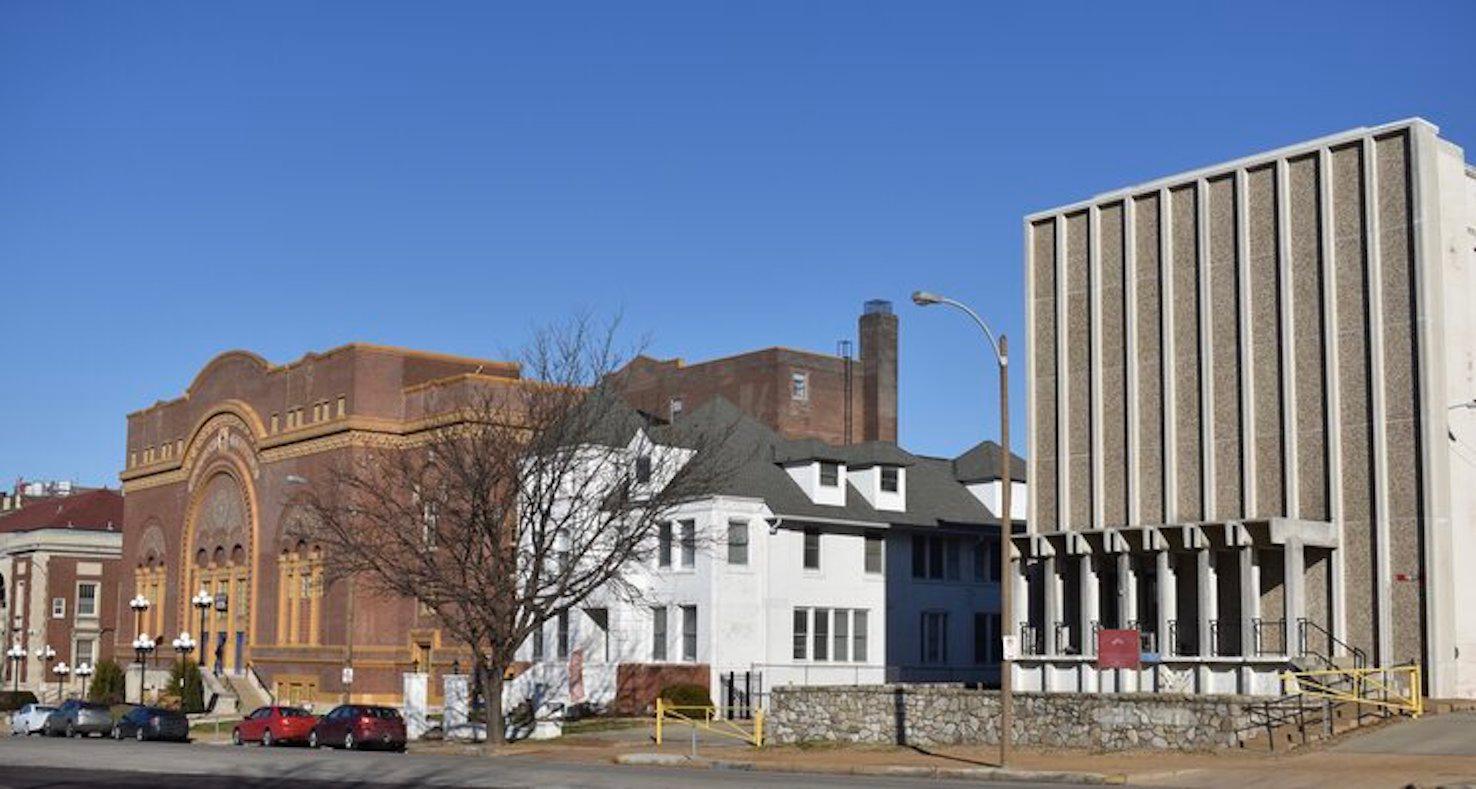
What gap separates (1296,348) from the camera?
1672 inches

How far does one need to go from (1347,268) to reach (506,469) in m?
22.5

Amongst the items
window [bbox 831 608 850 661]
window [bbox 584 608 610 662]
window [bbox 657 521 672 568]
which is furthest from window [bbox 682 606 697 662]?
window [bbox 831 608 850 661]

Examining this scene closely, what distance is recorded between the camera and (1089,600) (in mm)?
46031

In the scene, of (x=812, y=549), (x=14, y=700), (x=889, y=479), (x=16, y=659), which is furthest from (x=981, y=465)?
(x=16, y=659)

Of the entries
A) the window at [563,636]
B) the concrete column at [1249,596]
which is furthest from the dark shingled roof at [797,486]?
the concrete column at [1249,596]

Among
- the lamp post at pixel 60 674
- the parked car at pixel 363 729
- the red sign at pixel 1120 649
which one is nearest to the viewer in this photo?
the red sign at pixel 1120 649

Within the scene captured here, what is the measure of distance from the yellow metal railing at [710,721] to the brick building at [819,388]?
3103 cm

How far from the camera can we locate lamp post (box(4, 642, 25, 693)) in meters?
105

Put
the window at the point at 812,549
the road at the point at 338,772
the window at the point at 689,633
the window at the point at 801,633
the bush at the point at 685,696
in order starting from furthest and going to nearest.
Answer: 1. the window at the point at 812,549
2. the window at the point at 801,633
3. the window at the point at 689,633
4. the bush at the point at 685,696
5. the road at the point at 338,772

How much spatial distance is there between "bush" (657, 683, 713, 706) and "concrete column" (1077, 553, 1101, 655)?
14369mm

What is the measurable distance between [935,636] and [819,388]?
2711cm

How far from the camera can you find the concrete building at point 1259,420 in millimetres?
39469

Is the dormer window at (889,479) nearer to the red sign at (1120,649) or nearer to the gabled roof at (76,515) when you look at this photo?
the red sign at (1120,649)

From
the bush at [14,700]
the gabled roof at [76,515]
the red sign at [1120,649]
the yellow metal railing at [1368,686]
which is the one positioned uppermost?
the gabled roof at [76,515]
